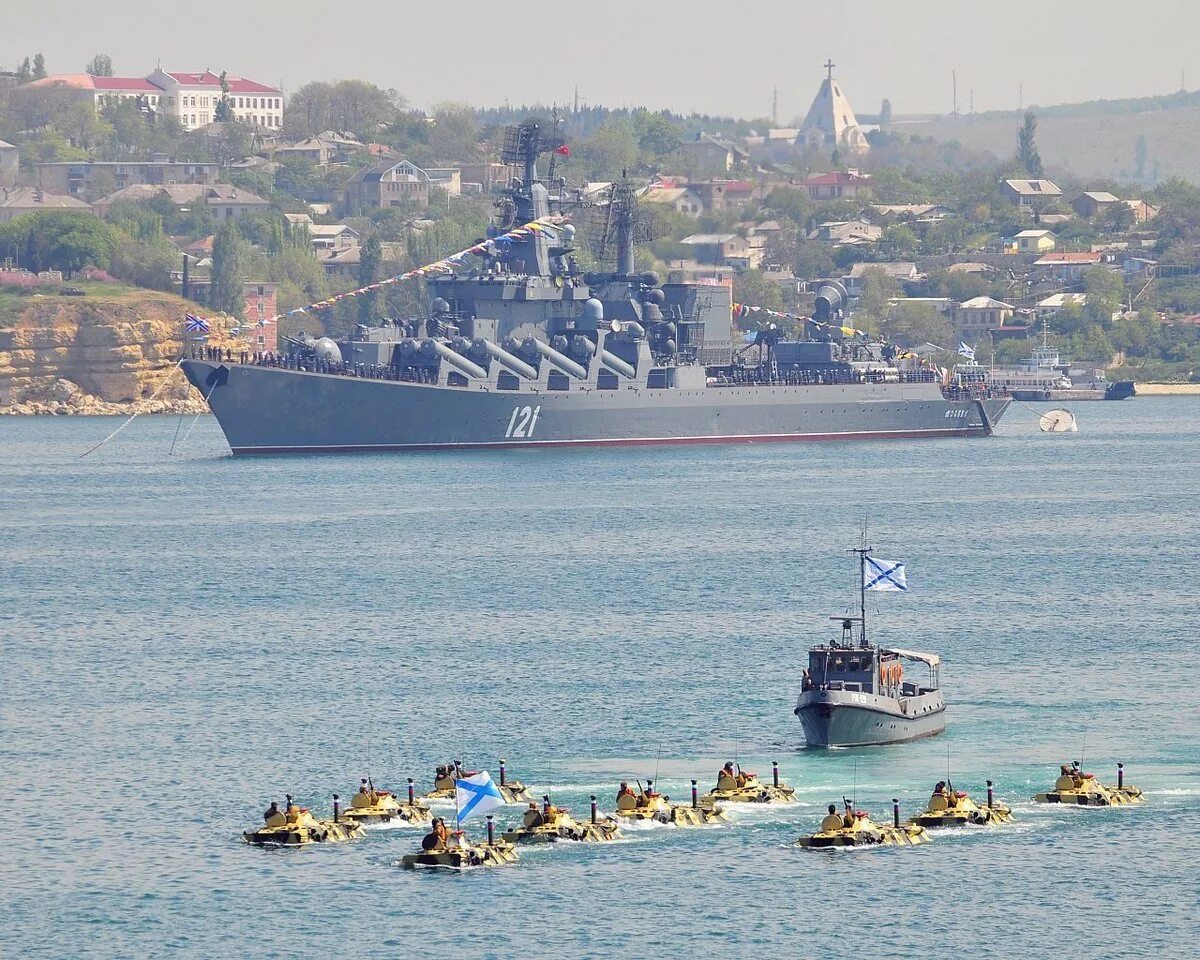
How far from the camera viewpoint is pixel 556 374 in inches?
6432

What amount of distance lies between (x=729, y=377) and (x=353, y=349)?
2843 centimetres

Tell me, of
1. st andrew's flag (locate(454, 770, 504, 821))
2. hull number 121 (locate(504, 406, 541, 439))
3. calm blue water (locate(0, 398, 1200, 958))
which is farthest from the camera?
hull number 121 (locate(504, 406, 541, 439))

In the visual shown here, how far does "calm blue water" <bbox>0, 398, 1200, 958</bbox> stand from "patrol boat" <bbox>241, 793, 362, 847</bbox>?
1.89 ft

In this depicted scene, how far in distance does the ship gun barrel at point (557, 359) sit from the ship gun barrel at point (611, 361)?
1.43 meters

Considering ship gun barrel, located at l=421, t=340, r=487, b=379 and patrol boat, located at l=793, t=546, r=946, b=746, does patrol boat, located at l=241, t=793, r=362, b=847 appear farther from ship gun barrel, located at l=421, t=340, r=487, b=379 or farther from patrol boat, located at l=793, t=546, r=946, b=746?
ship gun barrel, located at l=421, t=340, r=487, b=379

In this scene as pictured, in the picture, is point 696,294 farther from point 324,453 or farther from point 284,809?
point 284,809

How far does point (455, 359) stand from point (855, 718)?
318 ft

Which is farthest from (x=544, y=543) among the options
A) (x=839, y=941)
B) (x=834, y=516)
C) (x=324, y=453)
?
(x=839, y=941)

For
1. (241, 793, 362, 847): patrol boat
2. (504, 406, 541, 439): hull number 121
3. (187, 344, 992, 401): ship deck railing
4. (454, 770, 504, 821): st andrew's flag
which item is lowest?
(241, 793, 362, 847): patrol boat

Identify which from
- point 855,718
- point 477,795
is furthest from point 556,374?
point 477,795

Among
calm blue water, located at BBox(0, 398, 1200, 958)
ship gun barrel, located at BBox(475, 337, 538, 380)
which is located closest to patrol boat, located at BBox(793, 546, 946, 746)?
calm blue water, located at BBox(0, 398, 1200, 958)

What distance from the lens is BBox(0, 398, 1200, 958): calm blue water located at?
52469 millimetres

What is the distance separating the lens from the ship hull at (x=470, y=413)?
15600 centimetres

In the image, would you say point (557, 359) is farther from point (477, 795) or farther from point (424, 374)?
point (477, 795)
